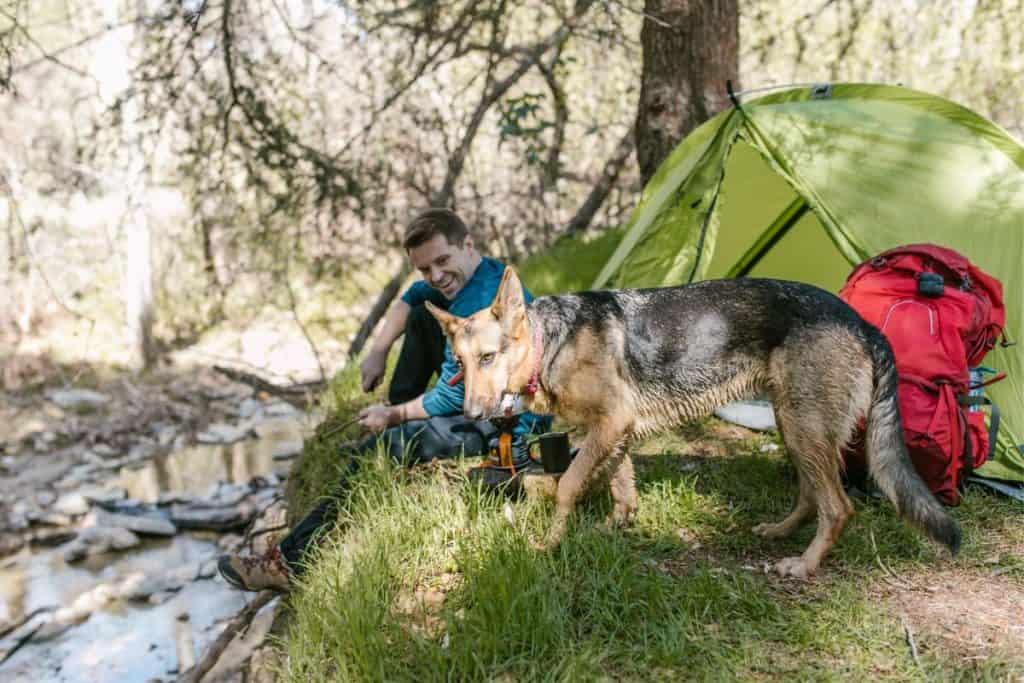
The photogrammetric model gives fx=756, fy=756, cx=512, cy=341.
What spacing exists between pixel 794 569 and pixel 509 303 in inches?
67.3

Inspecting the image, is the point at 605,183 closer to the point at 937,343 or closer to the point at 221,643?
the point at 937,343

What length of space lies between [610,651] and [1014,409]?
281 centimetres

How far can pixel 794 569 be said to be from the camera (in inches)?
130

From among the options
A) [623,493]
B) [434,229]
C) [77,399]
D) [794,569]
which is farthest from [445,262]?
[77,399]

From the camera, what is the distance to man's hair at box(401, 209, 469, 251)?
12.9 feet

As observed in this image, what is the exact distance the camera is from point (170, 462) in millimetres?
8961

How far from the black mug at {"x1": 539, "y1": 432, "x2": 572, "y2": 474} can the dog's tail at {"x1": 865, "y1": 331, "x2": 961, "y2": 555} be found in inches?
54.6

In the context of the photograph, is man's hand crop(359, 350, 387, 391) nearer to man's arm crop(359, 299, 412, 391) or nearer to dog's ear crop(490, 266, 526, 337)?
man's arm crop(359, 299, 412, 391)

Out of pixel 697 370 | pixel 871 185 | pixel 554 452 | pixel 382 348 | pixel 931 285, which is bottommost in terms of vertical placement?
pixel 554 452

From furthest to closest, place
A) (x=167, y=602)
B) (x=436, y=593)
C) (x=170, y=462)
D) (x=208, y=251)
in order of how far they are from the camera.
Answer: (x=208, y=251) → (x=170, y=462) → (x=167, y=602) → (x=436, y=593)

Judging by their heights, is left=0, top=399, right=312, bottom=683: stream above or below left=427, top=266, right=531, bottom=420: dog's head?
below

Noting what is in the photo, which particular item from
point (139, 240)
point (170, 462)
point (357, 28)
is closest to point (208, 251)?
point (139, 240)

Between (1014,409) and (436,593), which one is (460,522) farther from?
(1014,409)

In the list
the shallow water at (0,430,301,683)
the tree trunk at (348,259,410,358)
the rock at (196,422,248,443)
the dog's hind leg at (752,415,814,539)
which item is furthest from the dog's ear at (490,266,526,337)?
the rock at (196,422,248,443)
